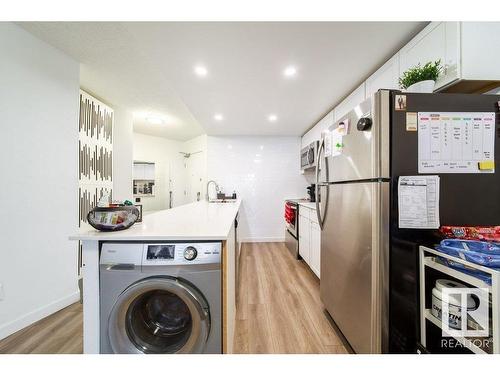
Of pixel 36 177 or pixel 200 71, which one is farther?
pixel 200 71

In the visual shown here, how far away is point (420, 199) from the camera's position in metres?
1.08

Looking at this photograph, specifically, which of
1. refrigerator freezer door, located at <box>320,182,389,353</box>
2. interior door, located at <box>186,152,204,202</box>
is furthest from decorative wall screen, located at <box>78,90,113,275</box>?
refrigerator freezer door, located at <box>320,182,389,353</box>

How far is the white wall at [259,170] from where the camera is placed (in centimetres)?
441

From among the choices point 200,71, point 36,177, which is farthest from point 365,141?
point 36,177

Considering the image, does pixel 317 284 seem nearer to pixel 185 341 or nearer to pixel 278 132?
pixel 185 341

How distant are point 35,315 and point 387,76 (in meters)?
3.67

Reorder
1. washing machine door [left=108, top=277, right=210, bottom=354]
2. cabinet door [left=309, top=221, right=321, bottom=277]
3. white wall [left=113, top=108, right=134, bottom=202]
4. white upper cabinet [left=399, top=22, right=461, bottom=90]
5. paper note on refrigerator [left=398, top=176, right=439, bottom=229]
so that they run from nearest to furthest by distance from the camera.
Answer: washing machine door [left=108, top=277, right=210, bottom=354], paper note on refrigerator [left=398, top=176, right=439, bottom=229], white upper cabinet [left=399, top=22, right=461, bottom=90], cabinet door [left=309, top=221, right=321, bottom=277], white wall [left=113, top=108, right=134, bottom=202]

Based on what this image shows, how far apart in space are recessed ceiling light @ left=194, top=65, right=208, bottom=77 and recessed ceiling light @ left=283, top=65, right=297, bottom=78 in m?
0.80

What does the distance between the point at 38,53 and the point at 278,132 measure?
11.4 ft

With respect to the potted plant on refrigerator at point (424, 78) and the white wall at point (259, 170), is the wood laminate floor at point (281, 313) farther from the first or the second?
the potted plant on refrigerator at point (424, 78)

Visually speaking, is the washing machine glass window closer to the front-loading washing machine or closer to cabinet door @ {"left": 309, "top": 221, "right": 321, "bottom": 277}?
the front-loading washing machine

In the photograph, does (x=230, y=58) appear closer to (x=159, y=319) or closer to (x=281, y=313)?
(x=159, y=319)

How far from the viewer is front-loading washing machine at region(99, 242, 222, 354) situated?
3.12 feet

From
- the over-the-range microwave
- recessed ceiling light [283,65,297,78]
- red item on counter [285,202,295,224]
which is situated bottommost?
red item on counter [285,202,295,224]
